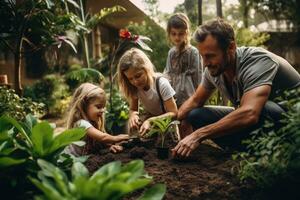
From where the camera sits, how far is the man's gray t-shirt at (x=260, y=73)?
10.2 ft

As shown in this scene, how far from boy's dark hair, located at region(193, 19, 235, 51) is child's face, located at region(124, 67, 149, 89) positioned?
72 centimetres

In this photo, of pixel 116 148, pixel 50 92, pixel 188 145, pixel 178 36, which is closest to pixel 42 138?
pixel 188 145

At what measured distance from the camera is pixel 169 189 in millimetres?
2609

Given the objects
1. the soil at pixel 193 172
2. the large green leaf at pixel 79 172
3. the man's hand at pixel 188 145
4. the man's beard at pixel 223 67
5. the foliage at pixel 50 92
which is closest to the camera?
the large green leaf at pixel 79 172

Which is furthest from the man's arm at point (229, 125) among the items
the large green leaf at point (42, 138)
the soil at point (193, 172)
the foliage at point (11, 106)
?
the foliage at point (11, 106)

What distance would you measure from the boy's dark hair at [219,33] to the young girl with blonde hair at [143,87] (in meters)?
0.72

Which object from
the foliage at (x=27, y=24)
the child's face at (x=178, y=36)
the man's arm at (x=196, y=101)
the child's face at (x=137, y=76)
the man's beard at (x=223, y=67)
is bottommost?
the man's arm at (x=196, y=101)

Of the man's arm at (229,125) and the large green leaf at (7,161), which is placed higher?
the large green leaf at (7,161)

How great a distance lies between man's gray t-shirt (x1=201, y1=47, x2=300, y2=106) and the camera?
3111mm

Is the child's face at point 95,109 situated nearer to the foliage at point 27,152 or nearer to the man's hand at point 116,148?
the man's hand at point 116,148

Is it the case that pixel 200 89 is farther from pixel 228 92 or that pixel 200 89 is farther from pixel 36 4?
pixel 36 4

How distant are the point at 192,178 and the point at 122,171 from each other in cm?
98

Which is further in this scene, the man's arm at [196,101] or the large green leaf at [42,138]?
the man's arm at [196,101]

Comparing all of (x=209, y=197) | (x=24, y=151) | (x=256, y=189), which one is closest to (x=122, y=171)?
(x=24, y=151)
